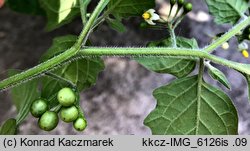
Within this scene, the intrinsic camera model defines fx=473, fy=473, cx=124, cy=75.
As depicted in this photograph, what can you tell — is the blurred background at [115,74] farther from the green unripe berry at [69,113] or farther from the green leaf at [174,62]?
the green unripe berry at [69,113]

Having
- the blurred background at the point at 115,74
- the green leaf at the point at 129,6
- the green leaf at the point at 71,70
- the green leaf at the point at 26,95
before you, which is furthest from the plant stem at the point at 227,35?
the blurred background at the point at 115,74

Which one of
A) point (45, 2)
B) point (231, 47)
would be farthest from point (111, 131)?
point (45, 2)

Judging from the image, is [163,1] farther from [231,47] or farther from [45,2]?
[45,2]

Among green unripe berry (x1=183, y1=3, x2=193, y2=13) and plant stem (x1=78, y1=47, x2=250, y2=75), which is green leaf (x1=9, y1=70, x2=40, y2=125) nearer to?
plant stem (x1=78, y1=47, x2=250, y2=75)

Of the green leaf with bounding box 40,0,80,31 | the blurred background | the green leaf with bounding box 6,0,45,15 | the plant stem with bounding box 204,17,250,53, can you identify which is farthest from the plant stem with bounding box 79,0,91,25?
the blurred background

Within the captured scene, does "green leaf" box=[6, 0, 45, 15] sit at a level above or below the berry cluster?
above

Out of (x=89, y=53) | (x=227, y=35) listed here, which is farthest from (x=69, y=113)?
(x=227, y=35)
